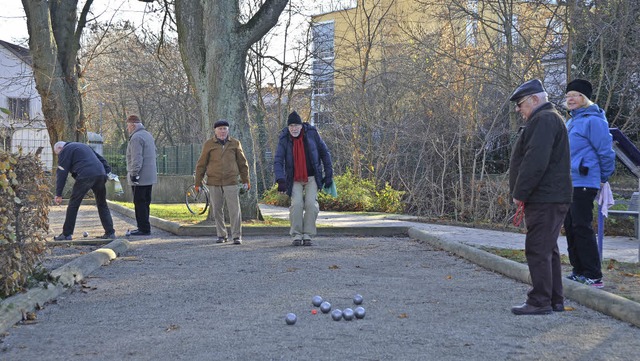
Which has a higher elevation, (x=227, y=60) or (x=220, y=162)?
(x=227, y=60)

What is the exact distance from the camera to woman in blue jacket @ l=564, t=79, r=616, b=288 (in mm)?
7125

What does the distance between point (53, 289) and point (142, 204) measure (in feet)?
21.3

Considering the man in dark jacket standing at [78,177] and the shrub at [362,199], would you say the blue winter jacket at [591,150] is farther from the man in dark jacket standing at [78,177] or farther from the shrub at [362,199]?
the shrub at [362,199]

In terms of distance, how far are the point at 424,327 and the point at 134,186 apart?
879cm

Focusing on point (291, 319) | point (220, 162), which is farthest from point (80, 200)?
point (291, 319)

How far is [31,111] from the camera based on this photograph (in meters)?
60.3

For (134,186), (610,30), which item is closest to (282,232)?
(134,186)

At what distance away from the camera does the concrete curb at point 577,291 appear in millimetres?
5859

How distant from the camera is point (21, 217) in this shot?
267 inches

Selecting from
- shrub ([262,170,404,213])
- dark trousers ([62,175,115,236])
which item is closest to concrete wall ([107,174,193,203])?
shrub ([262,170,404,213])

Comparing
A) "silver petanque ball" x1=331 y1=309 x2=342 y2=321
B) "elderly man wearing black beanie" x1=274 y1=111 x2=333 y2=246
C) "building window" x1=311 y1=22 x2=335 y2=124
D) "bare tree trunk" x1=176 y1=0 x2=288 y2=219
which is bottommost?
"silver petanque ball" x1=331 y1=309 x2=342 y2=321

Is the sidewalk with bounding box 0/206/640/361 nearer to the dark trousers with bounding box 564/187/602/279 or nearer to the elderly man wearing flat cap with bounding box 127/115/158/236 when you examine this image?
the dark trousers with bounding box 564/187/602/279

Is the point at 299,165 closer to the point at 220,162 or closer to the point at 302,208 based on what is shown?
the point at 302,208

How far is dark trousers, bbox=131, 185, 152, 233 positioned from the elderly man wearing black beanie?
3.14 metres
